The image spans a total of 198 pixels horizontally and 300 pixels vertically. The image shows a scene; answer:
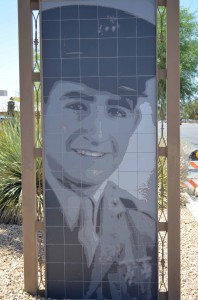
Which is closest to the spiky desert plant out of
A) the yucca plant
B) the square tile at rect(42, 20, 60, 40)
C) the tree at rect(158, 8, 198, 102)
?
the yucca plant

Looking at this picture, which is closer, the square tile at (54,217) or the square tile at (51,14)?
the square tile at (51,14)

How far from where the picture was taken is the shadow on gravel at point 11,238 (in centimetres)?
559

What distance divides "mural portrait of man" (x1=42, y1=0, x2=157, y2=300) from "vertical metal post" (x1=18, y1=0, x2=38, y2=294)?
14 cm

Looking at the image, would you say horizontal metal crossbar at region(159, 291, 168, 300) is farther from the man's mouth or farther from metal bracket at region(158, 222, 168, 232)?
the man's mouth

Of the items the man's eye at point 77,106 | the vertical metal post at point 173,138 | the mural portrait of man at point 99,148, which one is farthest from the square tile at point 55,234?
the man's eye at point 77,106

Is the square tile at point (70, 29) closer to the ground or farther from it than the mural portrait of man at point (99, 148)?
farther from it

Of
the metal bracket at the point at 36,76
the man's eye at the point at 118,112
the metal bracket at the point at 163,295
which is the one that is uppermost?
the metal bracket at the point at 36,76

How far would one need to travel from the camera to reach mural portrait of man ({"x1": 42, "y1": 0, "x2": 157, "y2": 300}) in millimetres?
3877

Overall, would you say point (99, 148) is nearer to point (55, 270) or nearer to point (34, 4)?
point (55, 270)

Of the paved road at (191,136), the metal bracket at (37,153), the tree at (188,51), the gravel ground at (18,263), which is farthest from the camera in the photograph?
the paved road at (191,136)

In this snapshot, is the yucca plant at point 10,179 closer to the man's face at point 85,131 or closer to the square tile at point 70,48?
the man's face at point 85,131

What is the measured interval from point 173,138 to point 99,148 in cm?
70

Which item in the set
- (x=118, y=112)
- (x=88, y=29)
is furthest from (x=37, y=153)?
(x=88, y=29)

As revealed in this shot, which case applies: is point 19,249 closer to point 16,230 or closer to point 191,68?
point 16,230
